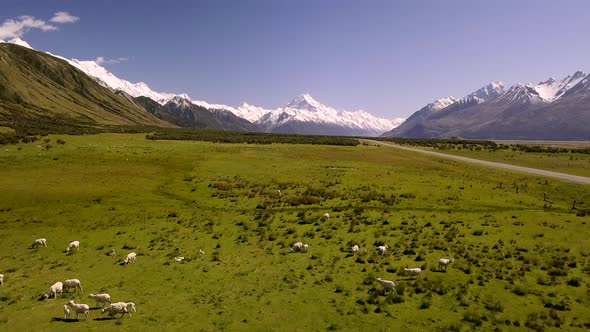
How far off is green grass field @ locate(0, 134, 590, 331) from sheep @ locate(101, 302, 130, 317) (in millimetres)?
630

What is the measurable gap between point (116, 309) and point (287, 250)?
15.2 m

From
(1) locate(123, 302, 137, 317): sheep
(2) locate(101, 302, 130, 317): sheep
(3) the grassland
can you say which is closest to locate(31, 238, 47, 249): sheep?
(2) locate(101, 302, 130, 317): sheep

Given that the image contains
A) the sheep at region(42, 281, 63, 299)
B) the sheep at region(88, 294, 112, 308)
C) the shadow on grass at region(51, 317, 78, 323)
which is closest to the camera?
the shadow on grass at region(51, 317, 78, 323)

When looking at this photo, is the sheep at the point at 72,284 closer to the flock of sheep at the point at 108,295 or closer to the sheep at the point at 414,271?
the flock of sheep at the point at 108,295

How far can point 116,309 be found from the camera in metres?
22.5

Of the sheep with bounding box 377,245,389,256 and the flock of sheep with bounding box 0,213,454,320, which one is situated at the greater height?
the sheep with bounding box 377,245,389,256

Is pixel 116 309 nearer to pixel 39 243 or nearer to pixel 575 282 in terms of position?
pixel 39 243

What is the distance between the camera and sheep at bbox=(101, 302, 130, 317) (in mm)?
22531

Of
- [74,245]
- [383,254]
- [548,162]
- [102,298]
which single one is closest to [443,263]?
[383,254]

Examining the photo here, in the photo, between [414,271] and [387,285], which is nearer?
[387,285]

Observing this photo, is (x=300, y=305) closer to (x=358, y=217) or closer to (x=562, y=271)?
(x=562, y=271)

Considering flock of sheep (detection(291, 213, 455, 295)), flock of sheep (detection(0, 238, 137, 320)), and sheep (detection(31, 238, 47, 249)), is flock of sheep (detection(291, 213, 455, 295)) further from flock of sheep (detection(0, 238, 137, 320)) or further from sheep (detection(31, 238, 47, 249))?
sheep (detection(31, 238, 47, 249))

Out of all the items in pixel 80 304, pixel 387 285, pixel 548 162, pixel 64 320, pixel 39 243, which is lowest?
pixel 64 320

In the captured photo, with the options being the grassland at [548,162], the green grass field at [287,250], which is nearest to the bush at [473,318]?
the green grass field at [287,250]
